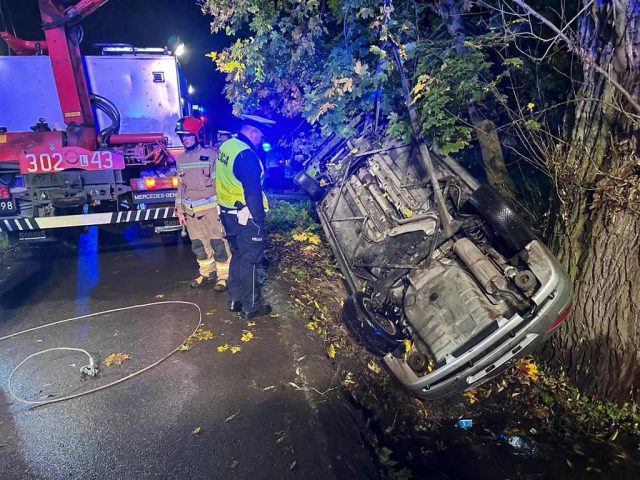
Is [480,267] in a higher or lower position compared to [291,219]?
higher

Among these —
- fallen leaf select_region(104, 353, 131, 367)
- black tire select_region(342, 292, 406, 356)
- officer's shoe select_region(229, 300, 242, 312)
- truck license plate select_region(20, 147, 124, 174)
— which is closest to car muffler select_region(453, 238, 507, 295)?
black tire select_region(342, 292, 406, 356)

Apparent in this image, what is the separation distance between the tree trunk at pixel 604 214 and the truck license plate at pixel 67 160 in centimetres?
544

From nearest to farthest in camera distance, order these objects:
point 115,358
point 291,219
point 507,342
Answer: point 507,342
point 115,358
point 291,219

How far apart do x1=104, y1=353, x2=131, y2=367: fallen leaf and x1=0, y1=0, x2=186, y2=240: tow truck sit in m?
2.70

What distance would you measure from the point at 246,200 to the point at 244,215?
162 mm

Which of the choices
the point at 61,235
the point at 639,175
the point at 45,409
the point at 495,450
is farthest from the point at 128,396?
the point at 61,235

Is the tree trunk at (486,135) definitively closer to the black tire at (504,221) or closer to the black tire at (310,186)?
the black tire at (504,221)

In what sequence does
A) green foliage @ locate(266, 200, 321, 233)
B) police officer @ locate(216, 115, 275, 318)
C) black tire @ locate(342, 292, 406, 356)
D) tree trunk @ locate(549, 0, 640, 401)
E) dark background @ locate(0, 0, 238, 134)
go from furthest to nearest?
dark background @ locate(0, 0, 238, 134), green foliage @ locate(266, 200, 321, 233), police officer @ locate(216, 115, 275, 318), black tire @ locate(342, 292, 406, 356), tree trunk @ locate(549, 0, 640, 401)

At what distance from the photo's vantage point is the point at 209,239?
513cm

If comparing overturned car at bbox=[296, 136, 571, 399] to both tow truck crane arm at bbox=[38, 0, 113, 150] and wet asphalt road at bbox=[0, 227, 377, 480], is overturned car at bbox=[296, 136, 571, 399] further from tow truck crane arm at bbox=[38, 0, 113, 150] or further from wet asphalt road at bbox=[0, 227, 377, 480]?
tow truck crane arm at bbox=[38, 0, 113, 150]

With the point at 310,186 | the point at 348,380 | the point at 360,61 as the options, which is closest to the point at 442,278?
the point at 348,380

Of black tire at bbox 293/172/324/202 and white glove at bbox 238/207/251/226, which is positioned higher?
white glove at bbox 238/207/251/226

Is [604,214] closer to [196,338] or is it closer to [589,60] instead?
[589,60]

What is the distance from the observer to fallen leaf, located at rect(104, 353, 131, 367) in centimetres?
353
